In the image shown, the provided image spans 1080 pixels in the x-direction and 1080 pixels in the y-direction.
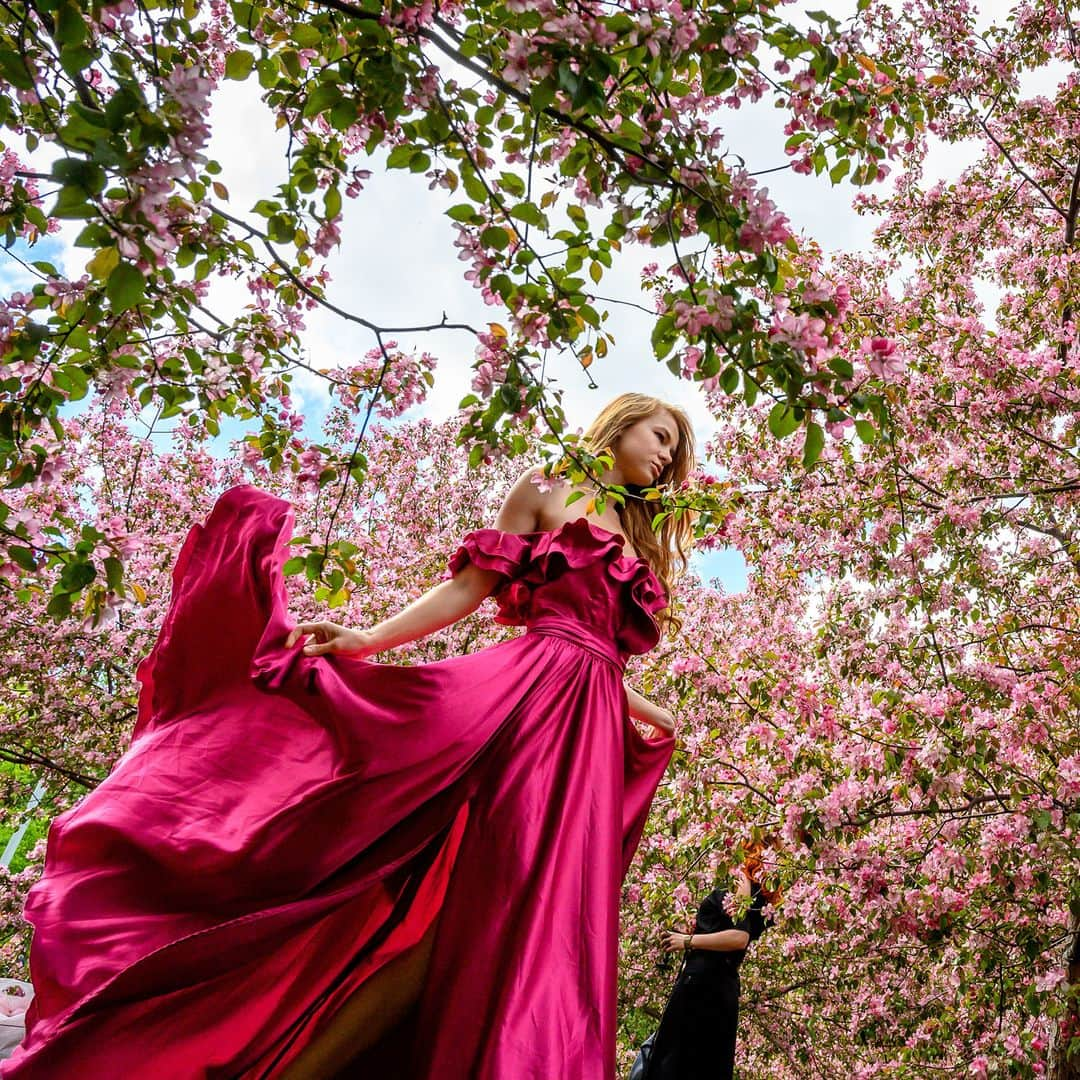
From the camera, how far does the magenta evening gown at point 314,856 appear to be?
4.94 ft

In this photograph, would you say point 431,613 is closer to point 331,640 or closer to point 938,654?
point 331,640

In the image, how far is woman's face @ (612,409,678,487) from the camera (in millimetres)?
2754

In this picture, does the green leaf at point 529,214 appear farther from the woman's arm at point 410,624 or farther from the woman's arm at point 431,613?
the woman's arm at point 410,624

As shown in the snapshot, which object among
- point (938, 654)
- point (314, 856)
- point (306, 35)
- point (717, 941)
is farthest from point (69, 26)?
point (717, 941)

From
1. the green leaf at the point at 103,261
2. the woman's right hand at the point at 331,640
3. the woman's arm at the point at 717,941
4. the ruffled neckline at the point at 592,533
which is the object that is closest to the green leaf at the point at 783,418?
the ruffled neckline at the point at 592,533

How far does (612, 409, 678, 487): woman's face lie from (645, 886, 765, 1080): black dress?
285cm

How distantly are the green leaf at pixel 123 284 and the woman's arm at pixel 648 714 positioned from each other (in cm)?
160

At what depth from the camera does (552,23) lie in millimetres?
1516

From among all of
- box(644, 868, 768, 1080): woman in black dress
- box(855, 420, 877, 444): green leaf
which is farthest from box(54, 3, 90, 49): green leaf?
box(644, 868, 768, 1080): woman in black dress

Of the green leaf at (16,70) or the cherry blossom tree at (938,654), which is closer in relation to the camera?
the green leaf at (16,70)

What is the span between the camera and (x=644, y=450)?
2.76m

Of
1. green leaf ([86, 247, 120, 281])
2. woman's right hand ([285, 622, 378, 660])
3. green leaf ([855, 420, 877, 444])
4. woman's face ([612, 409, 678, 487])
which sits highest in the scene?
woman's face ([612, 409, 678, 487])

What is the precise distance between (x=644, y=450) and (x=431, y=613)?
0.93 metres

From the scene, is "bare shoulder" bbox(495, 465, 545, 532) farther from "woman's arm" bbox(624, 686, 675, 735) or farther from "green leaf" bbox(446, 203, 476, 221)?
"green leaf" bbox(446, 203, 476, 221)
